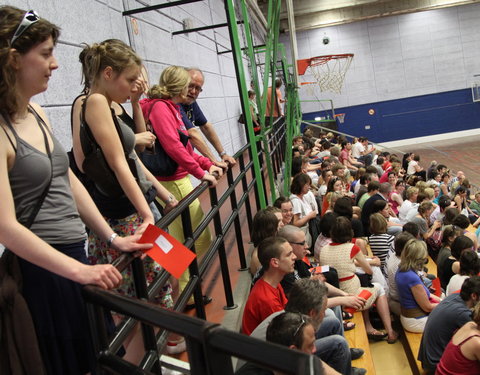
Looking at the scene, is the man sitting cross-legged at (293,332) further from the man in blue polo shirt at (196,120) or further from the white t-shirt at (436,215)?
the white t-shirt at (436,215)

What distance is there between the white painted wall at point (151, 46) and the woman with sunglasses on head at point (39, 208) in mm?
1727

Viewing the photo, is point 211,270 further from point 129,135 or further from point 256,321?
point 129,135

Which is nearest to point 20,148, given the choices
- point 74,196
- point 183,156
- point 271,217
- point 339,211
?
point 74,196

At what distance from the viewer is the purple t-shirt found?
183 inches

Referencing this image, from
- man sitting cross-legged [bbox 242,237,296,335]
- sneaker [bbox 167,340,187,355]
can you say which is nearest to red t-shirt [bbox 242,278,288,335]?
man sitting cross-legged [bbox 242,237,296,335]

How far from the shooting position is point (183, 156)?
9.95 feet

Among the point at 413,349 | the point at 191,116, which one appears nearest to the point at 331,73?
the point at 413,349

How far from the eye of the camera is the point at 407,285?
15.3ft

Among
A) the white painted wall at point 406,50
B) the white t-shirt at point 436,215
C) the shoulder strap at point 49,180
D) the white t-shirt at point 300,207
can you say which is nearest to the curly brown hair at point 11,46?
the shoulder strap at point 49,180

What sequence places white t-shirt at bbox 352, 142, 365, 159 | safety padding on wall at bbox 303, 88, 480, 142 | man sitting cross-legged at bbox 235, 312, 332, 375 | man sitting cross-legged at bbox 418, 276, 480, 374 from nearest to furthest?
1. man sitting cross-legged at bbox 235, 312, 332, 375
2. man sitting cross-legged at bbox 418, 276, 480, 374
3. white t-shirt at bbox 352, 142, 365, 159
4. safety padding on wall at bbox 303, 88, 480, 142

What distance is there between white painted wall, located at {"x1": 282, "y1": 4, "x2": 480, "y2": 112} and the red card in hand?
21289mm

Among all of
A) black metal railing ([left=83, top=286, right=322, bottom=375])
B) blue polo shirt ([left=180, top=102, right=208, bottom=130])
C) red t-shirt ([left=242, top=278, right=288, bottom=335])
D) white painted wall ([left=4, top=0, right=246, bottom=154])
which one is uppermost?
white painted wall ([left=4, top=0, right=246, bottom=154])

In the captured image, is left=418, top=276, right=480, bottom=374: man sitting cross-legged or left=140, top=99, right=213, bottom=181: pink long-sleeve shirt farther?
left=418, top=276, right=480, bottom=374: man sitting cross-legged

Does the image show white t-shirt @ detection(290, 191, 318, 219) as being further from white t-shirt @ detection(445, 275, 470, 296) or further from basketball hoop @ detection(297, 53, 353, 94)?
basketball hoop @ detection(297, 53, 353, 94)
